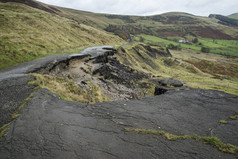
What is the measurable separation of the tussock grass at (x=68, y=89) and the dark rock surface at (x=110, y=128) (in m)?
1.45

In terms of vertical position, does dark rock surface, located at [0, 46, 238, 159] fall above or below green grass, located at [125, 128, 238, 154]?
below

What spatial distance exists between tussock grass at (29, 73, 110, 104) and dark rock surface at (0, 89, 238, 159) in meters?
1.45

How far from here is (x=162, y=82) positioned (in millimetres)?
18812

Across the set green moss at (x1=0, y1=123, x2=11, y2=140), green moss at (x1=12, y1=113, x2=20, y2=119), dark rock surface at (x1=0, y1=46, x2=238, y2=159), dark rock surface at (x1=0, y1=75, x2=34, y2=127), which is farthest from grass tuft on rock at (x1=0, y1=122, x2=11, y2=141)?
green moss at (x1=12, y1=113, x2=20, y2=119)

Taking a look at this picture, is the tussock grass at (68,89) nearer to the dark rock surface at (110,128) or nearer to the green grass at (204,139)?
the dark rock surface at (110,128)

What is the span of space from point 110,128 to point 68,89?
26.7 feet

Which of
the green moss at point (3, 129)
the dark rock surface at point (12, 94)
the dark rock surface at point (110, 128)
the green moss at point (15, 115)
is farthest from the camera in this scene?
the dark rock surface at point (12, 94)

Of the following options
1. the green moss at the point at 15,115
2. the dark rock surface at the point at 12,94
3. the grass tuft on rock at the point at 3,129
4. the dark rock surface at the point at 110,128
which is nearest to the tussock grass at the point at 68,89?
the dark rock surface at the point at 12,94

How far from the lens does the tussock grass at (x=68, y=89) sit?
10.0 metres

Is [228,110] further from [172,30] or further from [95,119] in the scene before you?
[172,30]

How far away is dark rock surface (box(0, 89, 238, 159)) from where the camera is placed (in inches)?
191

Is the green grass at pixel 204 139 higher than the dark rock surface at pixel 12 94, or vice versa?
the green grass at pixel 204 139

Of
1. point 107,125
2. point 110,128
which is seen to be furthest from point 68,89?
point 110,128

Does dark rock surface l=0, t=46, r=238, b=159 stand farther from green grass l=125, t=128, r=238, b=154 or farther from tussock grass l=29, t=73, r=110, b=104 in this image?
tussock grass l=29, t=73, r=110, b=104
